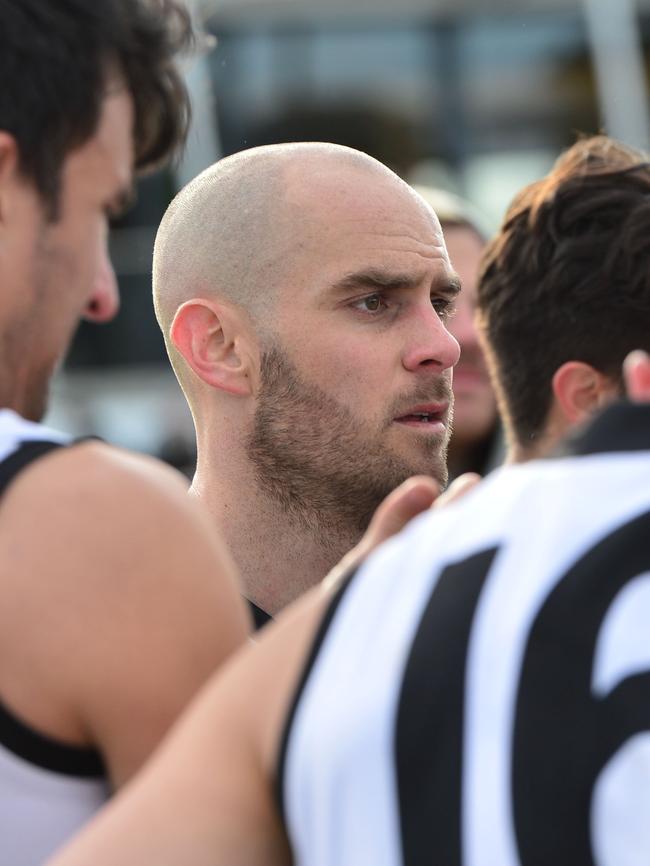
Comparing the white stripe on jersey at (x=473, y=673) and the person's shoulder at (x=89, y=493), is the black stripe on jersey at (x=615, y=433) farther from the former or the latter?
the person's shoulder at (x=89, y=493)

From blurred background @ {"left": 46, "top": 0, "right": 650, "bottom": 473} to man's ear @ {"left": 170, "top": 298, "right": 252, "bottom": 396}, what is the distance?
32.9 ft

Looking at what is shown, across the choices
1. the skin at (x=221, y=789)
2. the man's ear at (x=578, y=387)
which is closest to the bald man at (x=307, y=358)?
the man's ear at (x=578, y=387)

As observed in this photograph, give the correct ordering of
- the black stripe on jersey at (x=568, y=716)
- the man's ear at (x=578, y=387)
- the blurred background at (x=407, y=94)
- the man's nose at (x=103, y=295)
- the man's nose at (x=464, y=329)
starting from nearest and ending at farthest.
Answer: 1. the black stripe on jersey at (x=568, y=716)
2. the man's nose at (x=103, y=295)
3. the man's ear at (x=578, y=387)
4. the man's nose at (x=464, y=329)
5. the blurred background at (x=407, y=94)

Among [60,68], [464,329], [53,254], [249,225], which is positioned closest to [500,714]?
[53,254]

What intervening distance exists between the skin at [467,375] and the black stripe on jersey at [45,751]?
3401mm

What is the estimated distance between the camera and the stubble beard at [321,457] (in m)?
2.98

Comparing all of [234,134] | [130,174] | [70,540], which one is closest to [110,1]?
[130,174]

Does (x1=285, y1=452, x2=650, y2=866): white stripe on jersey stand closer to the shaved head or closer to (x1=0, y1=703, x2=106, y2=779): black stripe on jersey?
(x1=0, y1=703, x2=106, y2=779): black stripe on jersey

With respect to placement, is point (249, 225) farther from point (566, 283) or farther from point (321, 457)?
point (566, 283)

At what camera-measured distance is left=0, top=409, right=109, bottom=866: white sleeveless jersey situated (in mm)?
1511

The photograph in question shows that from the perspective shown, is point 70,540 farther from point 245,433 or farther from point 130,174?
point 245,433

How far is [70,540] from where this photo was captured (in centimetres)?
153

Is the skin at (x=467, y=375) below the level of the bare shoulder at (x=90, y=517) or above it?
below

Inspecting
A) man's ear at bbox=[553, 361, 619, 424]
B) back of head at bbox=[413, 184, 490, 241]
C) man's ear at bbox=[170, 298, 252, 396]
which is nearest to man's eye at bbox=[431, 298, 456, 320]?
man's ear at bbox=[170, 298, 252, 396]
